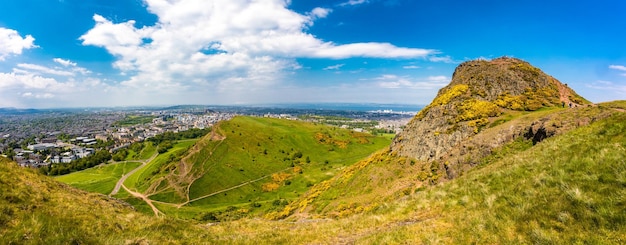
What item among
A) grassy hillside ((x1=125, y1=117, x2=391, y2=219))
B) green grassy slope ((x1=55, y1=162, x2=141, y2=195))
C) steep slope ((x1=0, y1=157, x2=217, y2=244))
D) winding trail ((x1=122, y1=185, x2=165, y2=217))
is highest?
steep slope ((x1=0, y1=157, x2=217, y2=244))

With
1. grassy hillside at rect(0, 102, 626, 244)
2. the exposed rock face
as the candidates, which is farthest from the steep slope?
the exposed rock face

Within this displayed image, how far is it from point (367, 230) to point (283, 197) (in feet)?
288

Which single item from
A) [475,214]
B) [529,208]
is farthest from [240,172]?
[529,208]

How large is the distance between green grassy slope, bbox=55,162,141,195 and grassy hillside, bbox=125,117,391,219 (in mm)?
11764

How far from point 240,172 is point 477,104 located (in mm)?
104727

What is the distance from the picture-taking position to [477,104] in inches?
1831

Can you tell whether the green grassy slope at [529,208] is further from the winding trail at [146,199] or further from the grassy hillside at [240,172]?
the winding trail at [146,199]

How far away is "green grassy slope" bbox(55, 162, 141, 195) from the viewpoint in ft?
431

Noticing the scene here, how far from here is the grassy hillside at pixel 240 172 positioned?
10112 centimetres

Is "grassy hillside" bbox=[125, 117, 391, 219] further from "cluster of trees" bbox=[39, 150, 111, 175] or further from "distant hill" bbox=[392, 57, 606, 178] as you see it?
"cluster of trees" bbox=[39, 150, 111, 175]

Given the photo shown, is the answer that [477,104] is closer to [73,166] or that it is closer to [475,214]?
[475,214]

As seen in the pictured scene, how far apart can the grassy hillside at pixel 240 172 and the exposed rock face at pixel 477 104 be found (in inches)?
2047

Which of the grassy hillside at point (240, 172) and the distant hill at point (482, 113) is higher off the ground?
the distant hill at point (482, 113)

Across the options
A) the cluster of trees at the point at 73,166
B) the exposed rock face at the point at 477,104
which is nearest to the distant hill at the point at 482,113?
the exposed rock face at the point at 477,104
